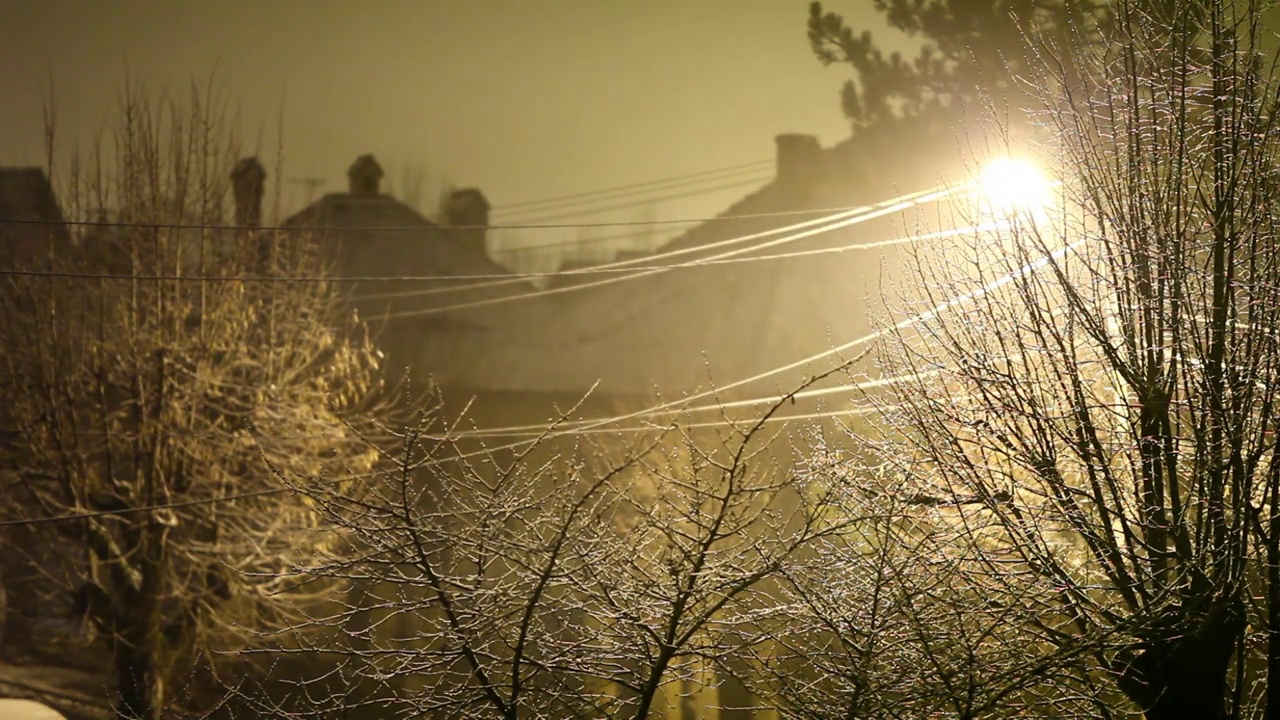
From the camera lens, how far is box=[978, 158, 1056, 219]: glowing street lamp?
10195mm

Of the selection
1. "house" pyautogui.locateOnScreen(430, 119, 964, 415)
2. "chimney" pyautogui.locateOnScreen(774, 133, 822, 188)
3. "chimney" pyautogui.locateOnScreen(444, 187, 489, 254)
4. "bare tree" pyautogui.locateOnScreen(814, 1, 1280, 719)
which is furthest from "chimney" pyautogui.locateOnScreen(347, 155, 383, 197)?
"bare tree" pyautogui.locateOnScreen(814, 1, 1280, 719)

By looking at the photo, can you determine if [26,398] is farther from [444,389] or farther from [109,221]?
[444,389]

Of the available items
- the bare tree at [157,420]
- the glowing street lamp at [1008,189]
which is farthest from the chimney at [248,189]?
the glowing street lamp at [1008,189]

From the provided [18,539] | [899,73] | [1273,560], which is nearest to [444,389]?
[18,539]

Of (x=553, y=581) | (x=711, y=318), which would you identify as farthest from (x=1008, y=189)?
(x=711, y=318)

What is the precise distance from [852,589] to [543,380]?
73.8ft

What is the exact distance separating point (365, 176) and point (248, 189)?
11005 mm

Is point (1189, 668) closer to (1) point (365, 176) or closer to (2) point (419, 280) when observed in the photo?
(2) point (419, 280)

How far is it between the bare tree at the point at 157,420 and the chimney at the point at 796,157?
1505cm

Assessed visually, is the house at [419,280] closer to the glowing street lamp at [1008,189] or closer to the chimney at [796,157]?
the chimney at [796,157]

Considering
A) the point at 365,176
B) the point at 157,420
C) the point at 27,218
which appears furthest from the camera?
the point at 365,176

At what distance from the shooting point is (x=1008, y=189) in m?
10.6

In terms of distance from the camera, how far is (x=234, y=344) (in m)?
20.0

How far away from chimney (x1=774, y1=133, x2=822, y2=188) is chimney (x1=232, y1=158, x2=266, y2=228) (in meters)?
13.8
